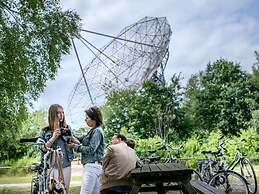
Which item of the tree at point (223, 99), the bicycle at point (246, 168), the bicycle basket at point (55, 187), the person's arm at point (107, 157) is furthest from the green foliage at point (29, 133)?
the bicycle basket at point (55, 187)

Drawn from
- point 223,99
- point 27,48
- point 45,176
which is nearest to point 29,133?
point 223,99

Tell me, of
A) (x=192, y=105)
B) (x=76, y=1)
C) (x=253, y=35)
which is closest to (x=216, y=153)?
(x=76, y=1)

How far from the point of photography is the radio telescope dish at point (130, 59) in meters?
23.4

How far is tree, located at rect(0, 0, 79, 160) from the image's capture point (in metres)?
9.28

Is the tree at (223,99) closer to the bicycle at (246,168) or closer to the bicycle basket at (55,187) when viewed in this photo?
the bicycle at (246,168)

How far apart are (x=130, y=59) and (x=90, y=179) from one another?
65.2 ft

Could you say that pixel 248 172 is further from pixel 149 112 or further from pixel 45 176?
pixel 149 112

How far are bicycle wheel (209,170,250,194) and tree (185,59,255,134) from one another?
22848 millimetres

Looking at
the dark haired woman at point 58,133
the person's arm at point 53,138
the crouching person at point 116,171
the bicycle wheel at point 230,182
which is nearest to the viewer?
the person's arm at point 53,138

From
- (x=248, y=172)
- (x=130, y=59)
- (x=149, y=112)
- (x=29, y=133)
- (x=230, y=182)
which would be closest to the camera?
(x=230, y=182)

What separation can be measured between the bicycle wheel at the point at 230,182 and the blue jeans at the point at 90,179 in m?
2.81

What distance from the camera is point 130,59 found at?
24.0 metres

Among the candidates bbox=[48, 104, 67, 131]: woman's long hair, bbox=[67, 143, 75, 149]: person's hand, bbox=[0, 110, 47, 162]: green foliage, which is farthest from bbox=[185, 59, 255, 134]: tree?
bbox=[48, 104, 67, 131]: woman's long hair

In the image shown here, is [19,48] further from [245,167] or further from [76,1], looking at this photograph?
[76,1]
